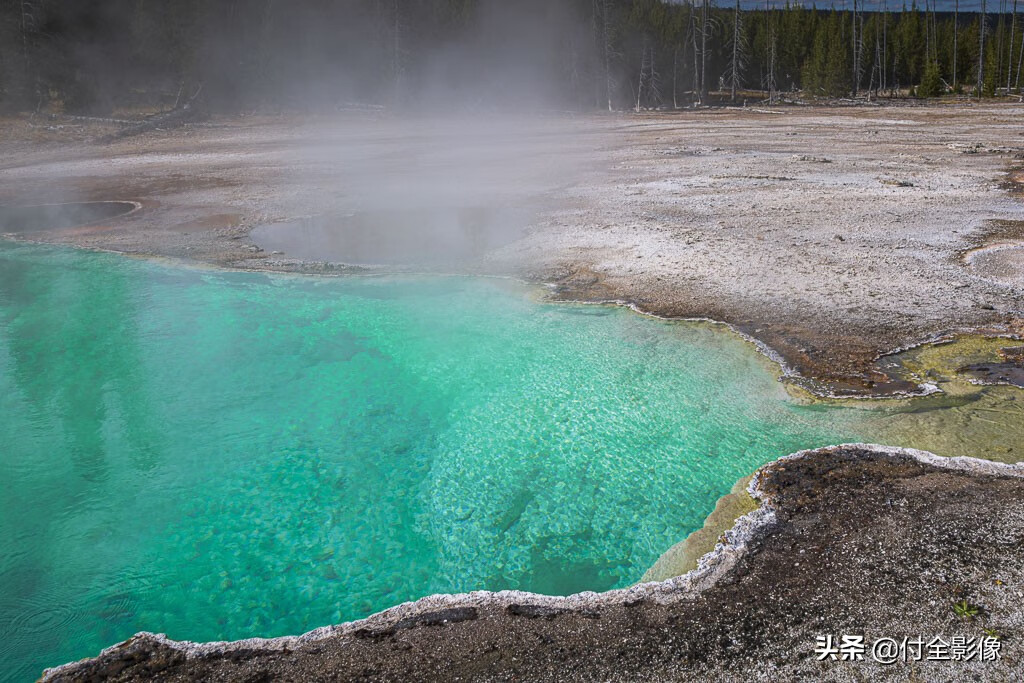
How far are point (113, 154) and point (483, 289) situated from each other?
13.1 metres

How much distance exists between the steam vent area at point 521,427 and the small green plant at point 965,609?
1 cm

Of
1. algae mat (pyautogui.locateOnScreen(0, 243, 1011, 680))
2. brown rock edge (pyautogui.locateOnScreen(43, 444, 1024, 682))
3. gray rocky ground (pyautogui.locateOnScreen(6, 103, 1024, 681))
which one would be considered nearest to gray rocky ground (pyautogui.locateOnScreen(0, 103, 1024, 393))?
gray rocky ground (pyautogui.locateOnScreen(6, 103, 1024, 681))

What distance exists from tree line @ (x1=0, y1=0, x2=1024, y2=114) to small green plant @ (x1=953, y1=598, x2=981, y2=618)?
2297 centimetres

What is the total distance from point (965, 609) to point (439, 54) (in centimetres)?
3144

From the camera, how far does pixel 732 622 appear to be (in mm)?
2441

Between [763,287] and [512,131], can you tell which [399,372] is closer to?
[763,287]

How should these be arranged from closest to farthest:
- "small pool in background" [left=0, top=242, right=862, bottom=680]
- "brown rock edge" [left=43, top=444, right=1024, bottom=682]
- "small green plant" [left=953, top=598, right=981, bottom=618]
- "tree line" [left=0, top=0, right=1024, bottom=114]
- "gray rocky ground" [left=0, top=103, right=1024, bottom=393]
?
1. "brown rock edge" [left=43, top=444, right=1024, bottom=682]
2. "small green plant" [left=953, top=598, right=981, bottom=618]
3. "small pool in background" [left=0, top=242, right=862, bottom=680]
4. "gray rocky ground" [left=0, top=103, right=1024, bottom=393]
5. "tree line" [left=0, top=0, right=1024, bottom=114]

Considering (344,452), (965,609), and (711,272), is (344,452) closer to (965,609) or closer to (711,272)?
(965,609)

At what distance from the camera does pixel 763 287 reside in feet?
19.2

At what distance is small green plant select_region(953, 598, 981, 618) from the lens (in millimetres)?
2387

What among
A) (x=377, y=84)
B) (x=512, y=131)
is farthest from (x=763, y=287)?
(x=377, y=84)

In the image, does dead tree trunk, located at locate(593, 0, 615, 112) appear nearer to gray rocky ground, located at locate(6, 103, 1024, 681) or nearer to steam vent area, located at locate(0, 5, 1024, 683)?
gray rocky ground, located at locate(6, 103, 1024, 681)

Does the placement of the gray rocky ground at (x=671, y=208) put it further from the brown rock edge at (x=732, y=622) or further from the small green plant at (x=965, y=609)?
the small green plant at (x=965, y=609)

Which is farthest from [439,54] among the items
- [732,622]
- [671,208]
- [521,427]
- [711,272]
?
[732,622]
